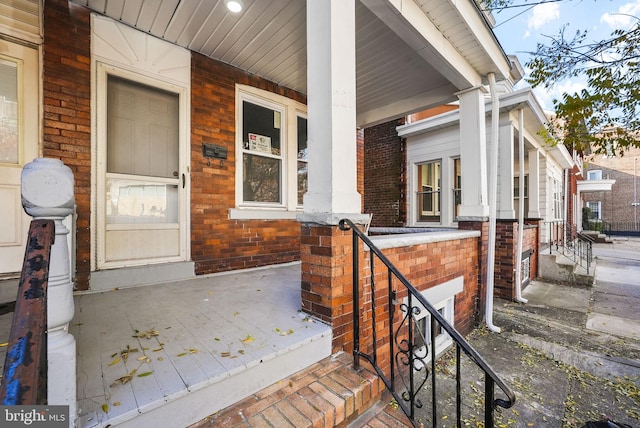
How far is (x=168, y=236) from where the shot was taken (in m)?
3.31

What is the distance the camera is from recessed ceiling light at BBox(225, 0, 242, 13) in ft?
8.84

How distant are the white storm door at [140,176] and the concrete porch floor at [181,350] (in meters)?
0.59

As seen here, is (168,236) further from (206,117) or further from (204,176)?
(206,117)

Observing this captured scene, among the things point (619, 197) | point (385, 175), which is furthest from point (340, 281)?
point (619, 197)

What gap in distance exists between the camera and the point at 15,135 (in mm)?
2551

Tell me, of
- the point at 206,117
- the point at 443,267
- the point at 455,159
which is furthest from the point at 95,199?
the point at 455,159

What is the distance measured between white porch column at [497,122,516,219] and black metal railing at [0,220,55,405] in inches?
268

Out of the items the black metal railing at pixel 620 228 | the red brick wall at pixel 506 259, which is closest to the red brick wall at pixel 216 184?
the red brick wall at pixel 506 259

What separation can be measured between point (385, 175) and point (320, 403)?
739cm

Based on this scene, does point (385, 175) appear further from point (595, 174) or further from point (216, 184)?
point (595, 174)

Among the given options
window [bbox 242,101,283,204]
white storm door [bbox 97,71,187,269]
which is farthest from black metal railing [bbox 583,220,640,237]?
white storm door [bbox 97,71,187,269]

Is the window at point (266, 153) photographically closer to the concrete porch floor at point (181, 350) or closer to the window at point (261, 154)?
the window at point (261, 154)

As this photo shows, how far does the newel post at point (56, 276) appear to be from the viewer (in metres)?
0.97

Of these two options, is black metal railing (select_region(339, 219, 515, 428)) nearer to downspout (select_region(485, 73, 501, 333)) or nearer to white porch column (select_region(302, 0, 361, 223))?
white porch column (select_region(302, 0, 361, 223))
